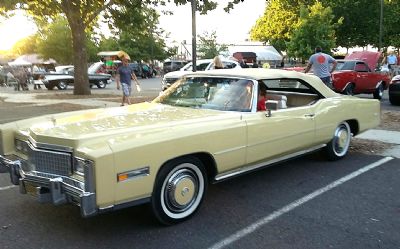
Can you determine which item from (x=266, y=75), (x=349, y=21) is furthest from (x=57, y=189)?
(x=349, y=21)

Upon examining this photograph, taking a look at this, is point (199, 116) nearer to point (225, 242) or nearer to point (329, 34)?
point (225, 242)

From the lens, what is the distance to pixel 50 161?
3805mm

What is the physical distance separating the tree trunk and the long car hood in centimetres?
1415

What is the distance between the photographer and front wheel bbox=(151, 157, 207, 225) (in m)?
3.95

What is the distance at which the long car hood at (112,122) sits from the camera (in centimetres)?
383

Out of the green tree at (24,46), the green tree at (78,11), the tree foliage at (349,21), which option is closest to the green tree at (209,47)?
the tree foliage at (349,21)

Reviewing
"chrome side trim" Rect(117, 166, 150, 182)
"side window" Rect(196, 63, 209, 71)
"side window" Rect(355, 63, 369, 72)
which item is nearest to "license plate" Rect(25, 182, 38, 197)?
"chrome side trim" Rect(117, 166, 150, 182)

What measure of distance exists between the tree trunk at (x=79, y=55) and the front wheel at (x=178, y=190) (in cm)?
1533

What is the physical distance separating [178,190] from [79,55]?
52.6 ft

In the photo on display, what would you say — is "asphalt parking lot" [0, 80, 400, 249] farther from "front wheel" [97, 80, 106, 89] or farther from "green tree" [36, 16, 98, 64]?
"green tree" [36, 16, 98, 64]

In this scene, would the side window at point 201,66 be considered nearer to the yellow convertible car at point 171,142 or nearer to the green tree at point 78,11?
the green tree at point 78,11

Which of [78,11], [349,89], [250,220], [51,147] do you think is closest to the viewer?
[51,147]

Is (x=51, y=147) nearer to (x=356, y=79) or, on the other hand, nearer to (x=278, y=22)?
(x=356, y=79)

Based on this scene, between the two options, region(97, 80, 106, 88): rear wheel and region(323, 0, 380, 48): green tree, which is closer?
region(97, 80, 106, 88): rear wheel
